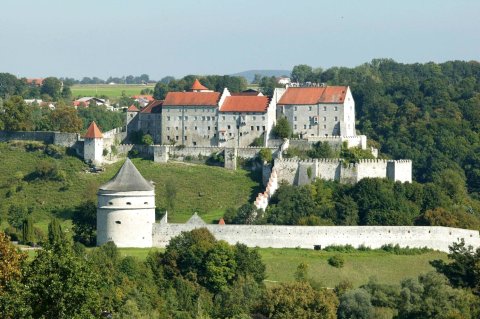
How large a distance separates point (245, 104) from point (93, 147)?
868cm

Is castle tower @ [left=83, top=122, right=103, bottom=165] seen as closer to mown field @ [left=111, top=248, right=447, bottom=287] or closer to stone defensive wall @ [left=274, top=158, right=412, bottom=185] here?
stone defensive wall @ [left=274, top=158, right=412, bottom=185]

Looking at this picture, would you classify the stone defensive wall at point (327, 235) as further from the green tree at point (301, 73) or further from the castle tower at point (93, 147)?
the green tree at point (301, 73)

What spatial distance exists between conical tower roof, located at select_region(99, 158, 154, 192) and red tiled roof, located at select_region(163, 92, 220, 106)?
15580 mm

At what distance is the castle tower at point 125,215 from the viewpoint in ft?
207

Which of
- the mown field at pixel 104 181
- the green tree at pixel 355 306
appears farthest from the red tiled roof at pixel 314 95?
the green tree at pixel 355 306

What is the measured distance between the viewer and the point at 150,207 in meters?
63.7

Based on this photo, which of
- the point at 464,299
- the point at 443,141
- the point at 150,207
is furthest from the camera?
the point at 443,141

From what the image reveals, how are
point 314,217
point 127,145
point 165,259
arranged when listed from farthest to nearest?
point 127,145, point 314,217, point 165,259

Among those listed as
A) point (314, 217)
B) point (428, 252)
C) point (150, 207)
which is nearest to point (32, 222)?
point (150, 207)

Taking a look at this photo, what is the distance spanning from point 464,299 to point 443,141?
41171 millimetres

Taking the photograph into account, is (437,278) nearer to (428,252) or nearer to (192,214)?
(428,252)

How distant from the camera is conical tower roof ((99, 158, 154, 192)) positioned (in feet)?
209

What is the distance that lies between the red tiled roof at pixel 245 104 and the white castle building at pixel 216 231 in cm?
1447

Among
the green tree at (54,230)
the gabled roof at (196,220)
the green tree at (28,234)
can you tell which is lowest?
the green tree at (28,234)
